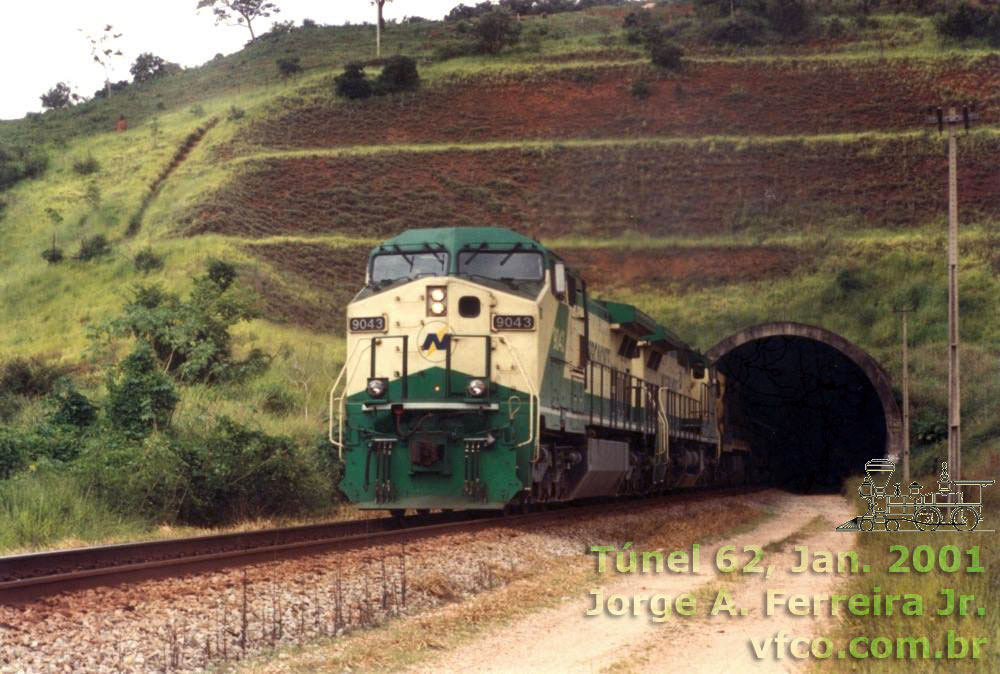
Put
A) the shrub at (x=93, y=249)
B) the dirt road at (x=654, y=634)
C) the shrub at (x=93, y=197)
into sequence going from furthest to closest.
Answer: the shrub at (x=93, y=197), the shrub at (x=93, y=249), the dirt road at (x=654, y=634)

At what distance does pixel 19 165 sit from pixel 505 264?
67.6 metres

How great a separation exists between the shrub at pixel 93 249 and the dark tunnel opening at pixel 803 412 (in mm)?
30681

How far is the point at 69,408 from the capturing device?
73.0 feet

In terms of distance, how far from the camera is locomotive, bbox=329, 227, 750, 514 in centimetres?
1716

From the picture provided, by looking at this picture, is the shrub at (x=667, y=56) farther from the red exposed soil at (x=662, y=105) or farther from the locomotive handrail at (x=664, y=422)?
the locomotive handrail at (x=664, y=422)

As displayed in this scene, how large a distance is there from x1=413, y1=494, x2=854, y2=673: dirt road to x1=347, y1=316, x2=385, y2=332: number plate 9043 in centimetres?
541

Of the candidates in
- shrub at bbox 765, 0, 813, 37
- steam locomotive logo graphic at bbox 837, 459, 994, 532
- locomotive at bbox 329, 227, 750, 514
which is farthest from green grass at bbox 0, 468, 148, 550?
shrub at bbox 765, 0, 813, 37

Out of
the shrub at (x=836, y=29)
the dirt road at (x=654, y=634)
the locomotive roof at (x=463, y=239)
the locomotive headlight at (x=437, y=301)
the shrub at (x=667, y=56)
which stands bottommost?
the dirt road at (x=654, y=634)

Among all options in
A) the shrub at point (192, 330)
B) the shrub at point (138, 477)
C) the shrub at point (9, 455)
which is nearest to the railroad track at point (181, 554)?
the shrub at point (138, 477)

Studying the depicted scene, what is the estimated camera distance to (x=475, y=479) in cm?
1712

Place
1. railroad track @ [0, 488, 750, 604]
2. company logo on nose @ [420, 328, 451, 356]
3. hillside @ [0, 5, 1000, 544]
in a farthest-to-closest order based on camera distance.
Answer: hillside @ [0, 5, 1000, 544] → company logo on nose @ [420, 328, 451, 356] → railroad track @ [0, 488, 750, 604]

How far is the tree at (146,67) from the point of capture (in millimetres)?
114875

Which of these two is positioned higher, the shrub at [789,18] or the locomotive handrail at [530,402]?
the shrub at [789,18]

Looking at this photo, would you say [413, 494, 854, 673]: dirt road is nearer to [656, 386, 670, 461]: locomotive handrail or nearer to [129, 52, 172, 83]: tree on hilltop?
[656, 386, 670, 461]: locomotive handrail
